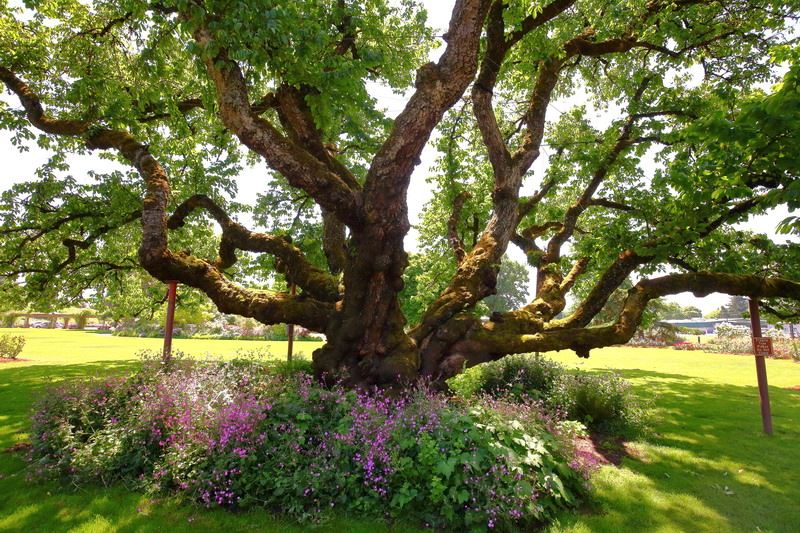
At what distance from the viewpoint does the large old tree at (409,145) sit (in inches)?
236

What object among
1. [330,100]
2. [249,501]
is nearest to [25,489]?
[249,501]

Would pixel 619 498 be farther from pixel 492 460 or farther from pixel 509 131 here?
pixel 509 131

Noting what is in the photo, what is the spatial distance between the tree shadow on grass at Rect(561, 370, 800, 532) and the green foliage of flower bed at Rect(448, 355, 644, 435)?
2.24ft

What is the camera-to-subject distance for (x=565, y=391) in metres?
8.55

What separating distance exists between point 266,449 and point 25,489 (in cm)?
296

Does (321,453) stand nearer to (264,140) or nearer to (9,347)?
(264,140)

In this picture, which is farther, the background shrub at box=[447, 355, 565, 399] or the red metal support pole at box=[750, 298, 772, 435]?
the background shrub at box=[447, 355, 565, 399]

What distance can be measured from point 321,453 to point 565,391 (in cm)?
596

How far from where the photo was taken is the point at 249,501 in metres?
4.42

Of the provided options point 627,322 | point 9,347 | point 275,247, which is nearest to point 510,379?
point 627,322

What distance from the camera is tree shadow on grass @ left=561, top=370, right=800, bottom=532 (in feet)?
15.3

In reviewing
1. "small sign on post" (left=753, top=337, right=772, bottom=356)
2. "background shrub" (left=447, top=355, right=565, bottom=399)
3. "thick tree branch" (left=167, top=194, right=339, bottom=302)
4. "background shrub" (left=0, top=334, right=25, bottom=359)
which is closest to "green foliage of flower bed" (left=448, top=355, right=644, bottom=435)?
"background shrub" (left=447, top=355, right=565, bottom=399)

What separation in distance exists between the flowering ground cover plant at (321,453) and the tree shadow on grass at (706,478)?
0.78 m

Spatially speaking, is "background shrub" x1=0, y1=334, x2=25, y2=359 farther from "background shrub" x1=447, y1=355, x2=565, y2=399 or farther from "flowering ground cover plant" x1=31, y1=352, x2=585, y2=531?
"background shrub" x1=447, y1=355, x2=565, y2=399
